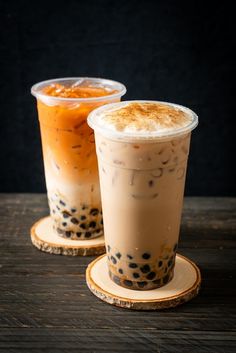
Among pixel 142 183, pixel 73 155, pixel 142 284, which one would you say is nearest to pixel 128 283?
pixel 142 284

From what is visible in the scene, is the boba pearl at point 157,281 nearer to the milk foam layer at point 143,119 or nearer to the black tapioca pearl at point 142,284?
the black tapioca pearl at point 142,284

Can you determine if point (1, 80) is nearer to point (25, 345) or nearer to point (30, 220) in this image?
point (30, 220)

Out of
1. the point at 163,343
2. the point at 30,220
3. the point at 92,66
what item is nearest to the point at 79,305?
the point at 163,343

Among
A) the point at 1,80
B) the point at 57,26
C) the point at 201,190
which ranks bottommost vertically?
the point at 201,190

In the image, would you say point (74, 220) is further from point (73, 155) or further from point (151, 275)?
point (151, 275)

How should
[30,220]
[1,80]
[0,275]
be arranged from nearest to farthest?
[0,275]
[30,220]
[1,80]

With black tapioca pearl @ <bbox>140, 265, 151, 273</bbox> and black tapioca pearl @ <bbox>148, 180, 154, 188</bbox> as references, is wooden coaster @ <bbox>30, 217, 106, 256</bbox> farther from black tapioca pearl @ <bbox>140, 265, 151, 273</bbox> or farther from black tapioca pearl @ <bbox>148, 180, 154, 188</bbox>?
black tapioca pearl @ <bbox>148, 180, 154, 188</bbox>
